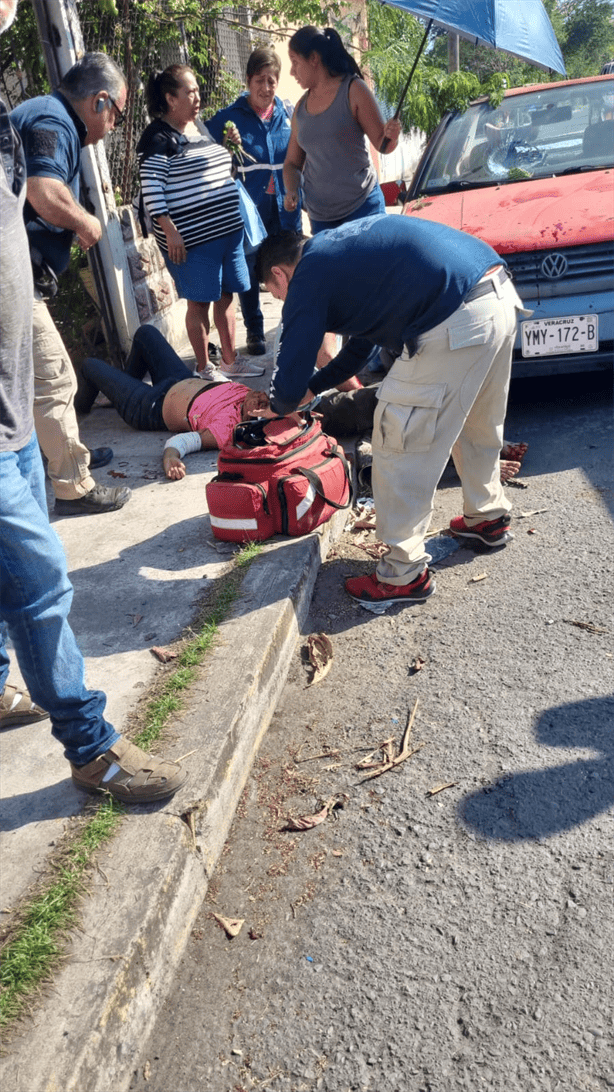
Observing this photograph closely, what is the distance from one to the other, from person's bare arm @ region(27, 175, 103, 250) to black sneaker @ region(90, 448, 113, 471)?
1.53m

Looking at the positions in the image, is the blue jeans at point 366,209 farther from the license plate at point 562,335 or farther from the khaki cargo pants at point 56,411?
the khaki cargo pants at point 56,411

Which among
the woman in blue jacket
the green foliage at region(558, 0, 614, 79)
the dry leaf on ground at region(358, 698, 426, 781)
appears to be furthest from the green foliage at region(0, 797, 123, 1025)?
the green foliage at region(558, 0, 614, 79)

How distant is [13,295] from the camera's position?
7.38ft

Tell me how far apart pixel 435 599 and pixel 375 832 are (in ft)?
4.65

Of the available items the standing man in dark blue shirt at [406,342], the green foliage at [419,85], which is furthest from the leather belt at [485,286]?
the green foliage at [419,85]

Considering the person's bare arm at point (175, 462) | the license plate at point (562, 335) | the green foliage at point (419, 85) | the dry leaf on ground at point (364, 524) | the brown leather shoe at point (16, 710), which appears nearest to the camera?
the brown leather shoe at point (16, 710)

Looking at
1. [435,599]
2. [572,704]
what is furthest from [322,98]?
[572,704]

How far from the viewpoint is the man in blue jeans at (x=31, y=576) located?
2234mm

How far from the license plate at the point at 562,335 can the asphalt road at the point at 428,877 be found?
1.75 metres

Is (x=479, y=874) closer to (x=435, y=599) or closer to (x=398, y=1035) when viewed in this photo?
(x=398, y=1035)

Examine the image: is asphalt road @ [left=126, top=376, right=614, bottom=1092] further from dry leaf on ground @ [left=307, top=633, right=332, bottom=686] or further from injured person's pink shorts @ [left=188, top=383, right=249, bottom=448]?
injured person's pink shorts @ [left=188, top=383, right=249, bottom=448]

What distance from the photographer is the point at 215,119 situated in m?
6.83

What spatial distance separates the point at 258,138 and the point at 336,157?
182 cm

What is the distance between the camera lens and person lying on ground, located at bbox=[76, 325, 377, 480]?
5.17 metres
